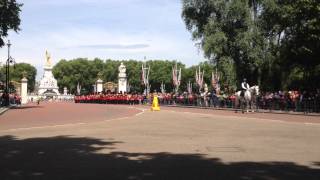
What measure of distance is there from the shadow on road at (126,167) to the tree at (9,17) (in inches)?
1632

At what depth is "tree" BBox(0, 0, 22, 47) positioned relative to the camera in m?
55.1

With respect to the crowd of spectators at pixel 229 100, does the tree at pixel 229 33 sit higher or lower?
higher

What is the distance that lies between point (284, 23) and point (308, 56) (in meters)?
4.66

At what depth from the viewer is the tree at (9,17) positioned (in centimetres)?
5509

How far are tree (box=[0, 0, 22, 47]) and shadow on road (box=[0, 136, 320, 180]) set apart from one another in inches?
1632

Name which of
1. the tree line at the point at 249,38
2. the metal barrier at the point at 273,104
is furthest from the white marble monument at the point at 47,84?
the tree line at the point at 249,38

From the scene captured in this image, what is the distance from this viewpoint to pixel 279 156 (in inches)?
549

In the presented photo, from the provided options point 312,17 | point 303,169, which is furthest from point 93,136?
point 312,17

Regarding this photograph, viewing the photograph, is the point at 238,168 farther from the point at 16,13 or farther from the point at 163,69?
the point at 163,69

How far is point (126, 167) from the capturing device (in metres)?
12.0

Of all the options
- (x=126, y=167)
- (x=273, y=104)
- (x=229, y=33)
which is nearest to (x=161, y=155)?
(x=126, y=167)

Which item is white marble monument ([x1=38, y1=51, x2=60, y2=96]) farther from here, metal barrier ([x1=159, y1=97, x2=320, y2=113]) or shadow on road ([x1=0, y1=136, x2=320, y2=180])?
shadow on road ([x1=0, y1=136, x2=320, y2=180])

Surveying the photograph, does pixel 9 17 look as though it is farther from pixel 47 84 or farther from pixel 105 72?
pixel 105 72

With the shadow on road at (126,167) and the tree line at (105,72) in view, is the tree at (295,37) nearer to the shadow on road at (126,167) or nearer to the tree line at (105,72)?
the shadow on road at (126,167)
